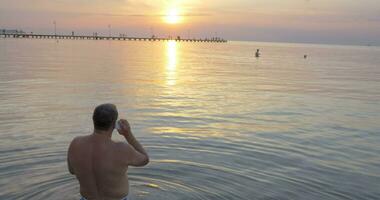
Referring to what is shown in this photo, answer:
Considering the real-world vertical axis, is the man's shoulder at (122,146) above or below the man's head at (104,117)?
below

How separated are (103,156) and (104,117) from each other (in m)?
0.53

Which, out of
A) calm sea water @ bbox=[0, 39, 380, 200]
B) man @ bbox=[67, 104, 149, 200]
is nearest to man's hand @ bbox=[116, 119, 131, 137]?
man @ bbox=[67, 104, 149, 200]

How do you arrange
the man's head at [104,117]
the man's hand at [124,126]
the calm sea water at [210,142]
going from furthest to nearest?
the calm sea water at [210,142] → the man's hand at [124,126] → the man's head at [104,117]

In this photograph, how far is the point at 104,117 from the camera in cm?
579

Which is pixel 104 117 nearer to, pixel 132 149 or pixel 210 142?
pixel 132 149

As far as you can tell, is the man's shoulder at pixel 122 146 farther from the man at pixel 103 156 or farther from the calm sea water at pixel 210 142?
the calm sea water at pixel 210 142

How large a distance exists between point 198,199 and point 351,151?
7221 mm

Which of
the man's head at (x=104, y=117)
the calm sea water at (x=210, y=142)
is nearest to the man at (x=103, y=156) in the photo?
the man's head at (x=104, y=117)

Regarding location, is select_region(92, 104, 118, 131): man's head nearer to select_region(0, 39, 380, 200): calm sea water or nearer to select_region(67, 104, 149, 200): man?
select_region(67, 104, 149, 200): man

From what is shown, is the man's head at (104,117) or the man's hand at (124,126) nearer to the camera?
the man's head at (104,117)

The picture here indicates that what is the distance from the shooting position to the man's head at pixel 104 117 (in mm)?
5781

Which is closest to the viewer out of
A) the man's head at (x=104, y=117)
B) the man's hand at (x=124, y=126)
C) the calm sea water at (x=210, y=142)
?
the man's head at (x=104, y=117)

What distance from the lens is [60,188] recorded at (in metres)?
10.2

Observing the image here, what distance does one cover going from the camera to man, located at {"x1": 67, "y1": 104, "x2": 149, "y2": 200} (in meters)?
5.86
